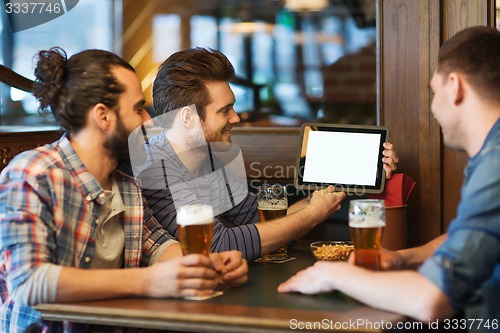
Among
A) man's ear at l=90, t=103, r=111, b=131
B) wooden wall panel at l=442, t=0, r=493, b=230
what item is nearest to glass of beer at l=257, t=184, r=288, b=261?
man's ear at l=90, t=103, r=111, b=131

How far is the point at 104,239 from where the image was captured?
2.05 meters

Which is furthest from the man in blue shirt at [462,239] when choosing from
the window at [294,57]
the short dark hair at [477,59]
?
the window at [294,57]

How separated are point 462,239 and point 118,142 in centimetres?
103

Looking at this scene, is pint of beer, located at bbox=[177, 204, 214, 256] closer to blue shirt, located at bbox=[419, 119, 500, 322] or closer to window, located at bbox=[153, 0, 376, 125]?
blue shirt, located at bbox=[419, 119, 500, 322]

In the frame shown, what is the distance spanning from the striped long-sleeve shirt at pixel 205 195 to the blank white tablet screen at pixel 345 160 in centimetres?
33

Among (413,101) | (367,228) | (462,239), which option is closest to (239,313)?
(367,228)

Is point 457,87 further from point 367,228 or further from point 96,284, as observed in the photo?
point 96,284

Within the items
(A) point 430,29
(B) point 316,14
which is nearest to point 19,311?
(A) point 430,29

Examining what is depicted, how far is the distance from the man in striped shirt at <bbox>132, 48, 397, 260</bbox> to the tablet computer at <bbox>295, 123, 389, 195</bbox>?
0.06 metres

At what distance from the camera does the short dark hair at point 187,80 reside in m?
2.63

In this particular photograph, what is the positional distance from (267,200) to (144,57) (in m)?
1.70

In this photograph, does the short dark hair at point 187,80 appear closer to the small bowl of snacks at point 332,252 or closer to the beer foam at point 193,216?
the small bowl of snacks at point 332,252

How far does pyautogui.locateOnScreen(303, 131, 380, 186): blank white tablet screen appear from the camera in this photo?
259 cm

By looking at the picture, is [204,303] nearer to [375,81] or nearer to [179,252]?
[179,252]
